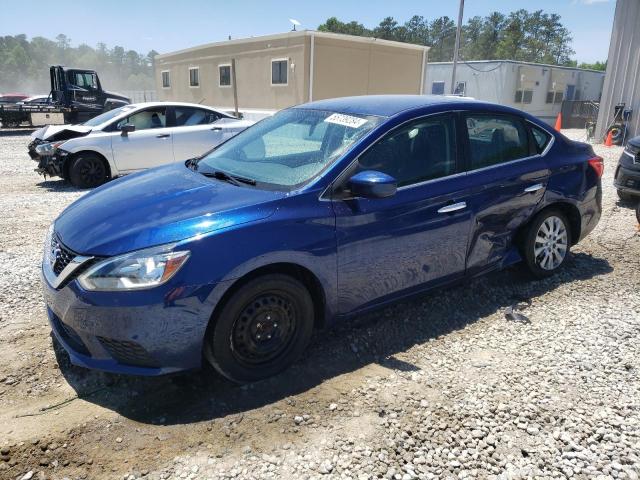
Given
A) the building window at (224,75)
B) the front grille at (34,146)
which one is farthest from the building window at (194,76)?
the front grille at (34,146)

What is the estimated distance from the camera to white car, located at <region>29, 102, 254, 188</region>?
8.77m

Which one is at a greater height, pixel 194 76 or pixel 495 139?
pixel 194 76

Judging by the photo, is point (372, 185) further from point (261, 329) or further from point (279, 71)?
point (279, 71)

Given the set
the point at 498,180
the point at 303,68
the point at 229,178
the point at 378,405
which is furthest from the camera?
the point at 303,68

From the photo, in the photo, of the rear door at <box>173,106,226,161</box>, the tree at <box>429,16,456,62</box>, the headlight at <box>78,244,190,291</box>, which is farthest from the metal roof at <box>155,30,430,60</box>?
the tree at <box>429,16,456,62</box>

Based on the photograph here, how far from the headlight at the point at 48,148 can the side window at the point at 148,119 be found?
109 centimetres

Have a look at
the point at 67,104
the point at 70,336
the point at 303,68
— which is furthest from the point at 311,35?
the point at 70,336

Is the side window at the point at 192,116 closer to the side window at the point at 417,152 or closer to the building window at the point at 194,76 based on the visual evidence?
the side window at the point at 417,152

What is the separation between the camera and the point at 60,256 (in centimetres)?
290

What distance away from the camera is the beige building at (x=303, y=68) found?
867 inches

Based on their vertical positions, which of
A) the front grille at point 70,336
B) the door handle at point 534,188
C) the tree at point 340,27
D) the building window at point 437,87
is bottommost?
the front grille at point 70,336

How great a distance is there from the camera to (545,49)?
82.8 metres

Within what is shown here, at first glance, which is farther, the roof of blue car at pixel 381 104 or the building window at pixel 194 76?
the building window at pixel 194 76

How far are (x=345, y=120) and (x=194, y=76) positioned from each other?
2835cm
